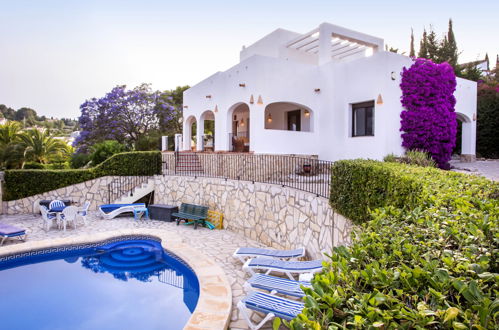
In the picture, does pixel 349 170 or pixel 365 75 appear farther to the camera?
pixel 365 75

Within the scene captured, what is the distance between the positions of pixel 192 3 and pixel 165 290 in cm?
1209

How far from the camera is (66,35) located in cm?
1677

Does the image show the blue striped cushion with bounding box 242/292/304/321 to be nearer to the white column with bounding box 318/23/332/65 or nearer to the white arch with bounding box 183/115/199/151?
the white column with bounding box 318/23/332/65

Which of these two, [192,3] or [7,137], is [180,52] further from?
[7,137]

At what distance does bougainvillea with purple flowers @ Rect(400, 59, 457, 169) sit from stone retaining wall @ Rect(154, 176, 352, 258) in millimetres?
7379

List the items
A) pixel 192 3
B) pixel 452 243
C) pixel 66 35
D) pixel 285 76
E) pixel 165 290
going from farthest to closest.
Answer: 1. pixel 66 35
2. pixel 285 76
3. pixel 192 3
4. pixel 165 290
5. pixel 452 243

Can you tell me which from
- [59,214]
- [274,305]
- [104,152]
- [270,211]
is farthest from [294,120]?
[274,305]

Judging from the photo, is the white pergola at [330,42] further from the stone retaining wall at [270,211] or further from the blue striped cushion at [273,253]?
the blue striped cushion at [273,253]

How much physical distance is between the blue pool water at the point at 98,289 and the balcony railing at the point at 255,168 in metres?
4.12

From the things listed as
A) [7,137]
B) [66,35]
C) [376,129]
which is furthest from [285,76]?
[7,137]

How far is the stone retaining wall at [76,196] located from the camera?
1408 cm

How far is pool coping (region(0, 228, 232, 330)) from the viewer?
4.92 m

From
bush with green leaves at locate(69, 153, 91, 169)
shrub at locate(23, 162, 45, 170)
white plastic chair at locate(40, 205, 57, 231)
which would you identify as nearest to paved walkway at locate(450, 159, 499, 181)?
white plastic chair at locate(40, 205, 57, 231)

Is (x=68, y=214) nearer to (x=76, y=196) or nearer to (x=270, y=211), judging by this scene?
(x=76, y=196)
